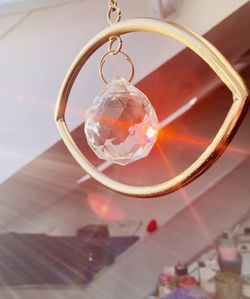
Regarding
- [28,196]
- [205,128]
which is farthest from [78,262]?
[205,128]

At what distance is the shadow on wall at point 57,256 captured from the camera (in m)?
1.26

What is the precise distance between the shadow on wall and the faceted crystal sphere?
974 millimetres

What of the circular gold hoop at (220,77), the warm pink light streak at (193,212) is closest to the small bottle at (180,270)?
the warm pink light streak at (193,212)

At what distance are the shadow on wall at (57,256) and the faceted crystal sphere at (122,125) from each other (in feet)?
3.20

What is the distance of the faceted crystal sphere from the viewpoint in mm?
327

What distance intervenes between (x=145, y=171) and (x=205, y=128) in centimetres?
23

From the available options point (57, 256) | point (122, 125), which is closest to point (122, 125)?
point (122, 125)

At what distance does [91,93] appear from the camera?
0.87 meters

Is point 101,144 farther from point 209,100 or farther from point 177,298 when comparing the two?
point 177,298

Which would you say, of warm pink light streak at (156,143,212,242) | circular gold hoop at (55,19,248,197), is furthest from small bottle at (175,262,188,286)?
circular gold hoop at (55,19,248,197)

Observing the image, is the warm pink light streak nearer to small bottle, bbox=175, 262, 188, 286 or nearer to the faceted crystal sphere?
small bottle, bbox=175, 262, 188, 286

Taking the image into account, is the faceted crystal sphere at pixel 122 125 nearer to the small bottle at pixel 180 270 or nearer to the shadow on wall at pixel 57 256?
the shadow on wall at pixel 57 256

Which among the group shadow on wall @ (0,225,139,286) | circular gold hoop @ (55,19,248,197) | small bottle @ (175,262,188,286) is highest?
circular gold hoop @ (55,19,248,197)

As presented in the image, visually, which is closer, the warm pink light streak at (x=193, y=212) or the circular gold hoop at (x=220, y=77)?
the circular gold hoop at (x=220, y=77)
